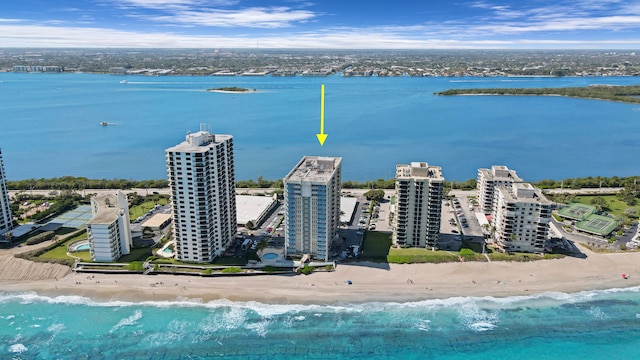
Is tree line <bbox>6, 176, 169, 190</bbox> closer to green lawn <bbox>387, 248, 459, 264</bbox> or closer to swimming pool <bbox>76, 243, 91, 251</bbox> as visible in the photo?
swimming pool <bbox>76, 243, 91, 251</bbox>

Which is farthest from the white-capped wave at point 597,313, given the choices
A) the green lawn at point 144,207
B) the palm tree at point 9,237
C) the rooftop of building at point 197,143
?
the palm tree at point 9,237

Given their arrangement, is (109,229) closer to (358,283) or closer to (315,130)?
(358,283)

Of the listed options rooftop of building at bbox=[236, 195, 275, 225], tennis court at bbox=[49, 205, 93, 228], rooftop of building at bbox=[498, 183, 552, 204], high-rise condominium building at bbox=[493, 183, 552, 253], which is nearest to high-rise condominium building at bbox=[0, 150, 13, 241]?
tennis court at bbox=[49, 205, 93, 228]

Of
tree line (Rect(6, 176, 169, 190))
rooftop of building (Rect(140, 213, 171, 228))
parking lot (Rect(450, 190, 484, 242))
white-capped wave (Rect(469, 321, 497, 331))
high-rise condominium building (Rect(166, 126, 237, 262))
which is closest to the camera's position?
white-capped wave (Rect(469, 321, 497, 331))

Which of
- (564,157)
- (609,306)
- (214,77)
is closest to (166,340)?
(609,306)

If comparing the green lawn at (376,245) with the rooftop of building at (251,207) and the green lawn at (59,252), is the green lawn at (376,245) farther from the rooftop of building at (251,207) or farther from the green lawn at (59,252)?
the green lawn at (59,252)

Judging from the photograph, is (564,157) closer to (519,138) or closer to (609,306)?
(519,138)
